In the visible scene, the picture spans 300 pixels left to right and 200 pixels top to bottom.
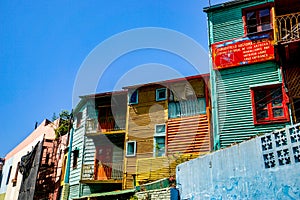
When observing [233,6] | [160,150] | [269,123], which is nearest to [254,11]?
[233,6]

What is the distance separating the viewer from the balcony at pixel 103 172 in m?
19.5

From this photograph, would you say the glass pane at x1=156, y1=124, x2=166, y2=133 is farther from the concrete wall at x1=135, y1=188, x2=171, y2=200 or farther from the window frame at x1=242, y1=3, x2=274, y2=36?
the window frame at x1=242, y1=3, x2=274, y2=36

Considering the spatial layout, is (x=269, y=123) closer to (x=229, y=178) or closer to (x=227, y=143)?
(x=227, y=143)

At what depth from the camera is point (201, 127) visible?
682 inches

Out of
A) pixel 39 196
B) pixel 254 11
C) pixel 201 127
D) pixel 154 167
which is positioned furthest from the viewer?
pixel 39 196

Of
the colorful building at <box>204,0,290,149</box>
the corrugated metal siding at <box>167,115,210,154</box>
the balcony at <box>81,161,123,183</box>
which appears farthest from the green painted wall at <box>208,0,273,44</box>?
the balcony at <box>81,161,123,183</box>

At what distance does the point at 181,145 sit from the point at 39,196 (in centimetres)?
1326

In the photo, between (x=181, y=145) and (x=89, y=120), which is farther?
(x=89, y=120)

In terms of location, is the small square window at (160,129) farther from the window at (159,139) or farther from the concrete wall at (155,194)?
the concrete wall at (155,194)

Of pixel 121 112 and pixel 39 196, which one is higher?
pixel 121 112

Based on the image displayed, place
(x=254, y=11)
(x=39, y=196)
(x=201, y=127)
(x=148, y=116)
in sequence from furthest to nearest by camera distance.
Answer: (x=39, y=196), (x=148, y=116), (x=201, y=127), (x=254, y=11)

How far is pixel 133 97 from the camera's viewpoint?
20469mm

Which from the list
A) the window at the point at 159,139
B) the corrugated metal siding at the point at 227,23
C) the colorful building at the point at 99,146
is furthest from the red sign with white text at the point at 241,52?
the colorful building at the point at 99,146

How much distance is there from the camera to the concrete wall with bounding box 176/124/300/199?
7.10 meters
